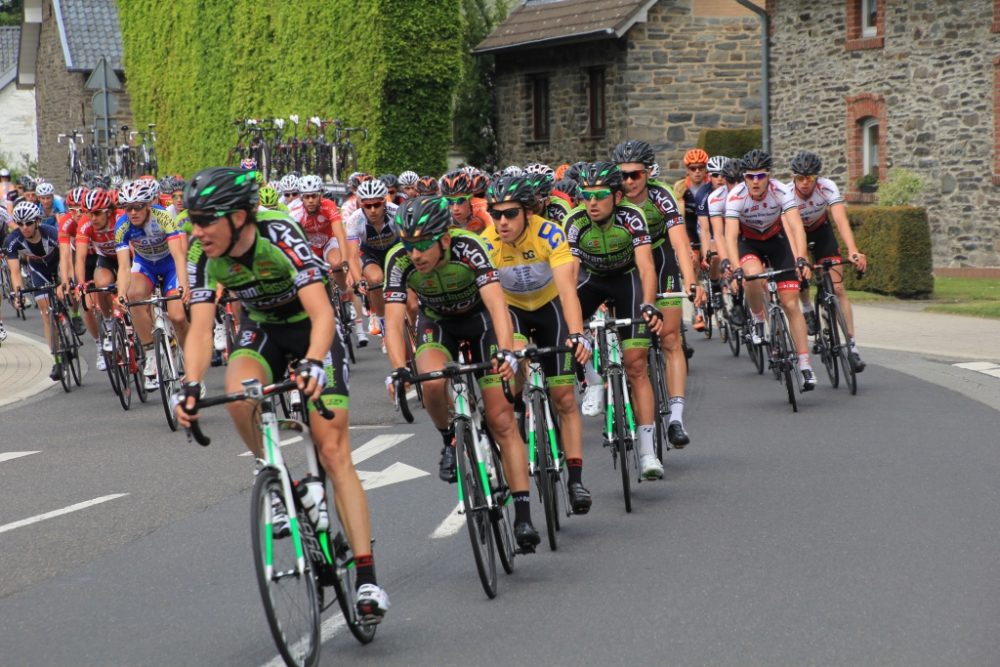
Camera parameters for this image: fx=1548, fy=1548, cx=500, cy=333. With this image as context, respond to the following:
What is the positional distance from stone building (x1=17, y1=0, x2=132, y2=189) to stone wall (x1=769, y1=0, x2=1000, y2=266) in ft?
114

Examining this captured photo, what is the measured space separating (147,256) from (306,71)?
915 inches

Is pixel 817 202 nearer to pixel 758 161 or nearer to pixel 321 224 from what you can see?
pixel 758 161

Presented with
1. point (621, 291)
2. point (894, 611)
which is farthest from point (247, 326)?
point (621, 291)

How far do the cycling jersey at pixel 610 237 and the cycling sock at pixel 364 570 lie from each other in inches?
146

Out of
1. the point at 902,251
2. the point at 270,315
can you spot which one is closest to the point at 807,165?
the point at 270,315

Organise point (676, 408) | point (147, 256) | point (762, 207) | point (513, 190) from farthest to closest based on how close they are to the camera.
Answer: point (147, 256), point (762, 207), point (676, 408), point (513, 190)

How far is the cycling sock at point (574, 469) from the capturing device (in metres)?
8.07

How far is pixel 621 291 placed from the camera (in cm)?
974

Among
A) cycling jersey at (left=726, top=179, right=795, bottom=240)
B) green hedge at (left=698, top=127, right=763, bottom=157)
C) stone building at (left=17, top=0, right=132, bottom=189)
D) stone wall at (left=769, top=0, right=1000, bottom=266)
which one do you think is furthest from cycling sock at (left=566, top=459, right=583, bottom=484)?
stone building at (left=17, top=0, right=132, bottom=189)

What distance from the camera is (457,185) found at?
11500 mm

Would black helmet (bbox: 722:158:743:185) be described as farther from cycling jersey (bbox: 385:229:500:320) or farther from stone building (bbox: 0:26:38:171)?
stone building (bbox: 0:26:38:171)

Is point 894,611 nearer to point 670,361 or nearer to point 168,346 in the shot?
point 670,361

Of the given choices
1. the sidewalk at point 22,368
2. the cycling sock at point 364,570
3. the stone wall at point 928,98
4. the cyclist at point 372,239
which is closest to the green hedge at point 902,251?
the stone wall at point 928,98

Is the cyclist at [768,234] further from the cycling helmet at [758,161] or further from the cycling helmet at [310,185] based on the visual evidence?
the cycling helmet at [310,185]
